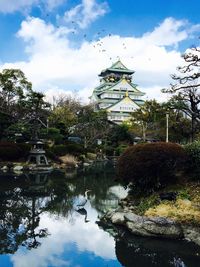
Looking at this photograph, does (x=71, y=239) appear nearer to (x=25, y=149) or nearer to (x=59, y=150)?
(x=25, y=149)

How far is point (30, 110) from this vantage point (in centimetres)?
3656

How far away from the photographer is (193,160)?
13.1m

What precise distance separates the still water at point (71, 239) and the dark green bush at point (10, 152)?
1281cm

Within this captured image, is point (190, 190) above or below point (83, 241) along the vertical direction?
above

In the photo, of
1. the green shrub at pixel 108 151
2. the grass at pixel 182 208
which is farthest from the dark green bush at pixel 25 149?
the grass at pixel 182 208

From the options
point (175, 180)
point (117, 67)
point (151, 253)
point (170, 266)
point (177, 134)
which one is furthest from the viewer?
point (117, 67)

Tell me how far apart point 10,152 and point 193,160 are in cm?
2009

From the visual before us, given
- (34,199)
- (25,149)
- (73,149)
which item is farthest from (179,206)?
(73,149)

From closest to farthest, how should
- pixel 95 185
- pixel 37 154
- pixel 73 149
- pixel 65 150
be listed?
pixel 95 185 → pixel 37 154 → pixel 65 150 → pixel 73 149

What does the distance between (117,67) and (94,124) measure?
3398 cm

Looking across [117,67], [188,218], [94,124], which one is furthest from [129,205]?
[117,67]

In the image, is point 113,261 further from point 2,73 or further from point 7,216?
point 2,73

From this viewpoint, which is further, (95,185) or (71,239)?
(95,185)

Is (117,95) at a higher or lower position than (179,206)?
higher
